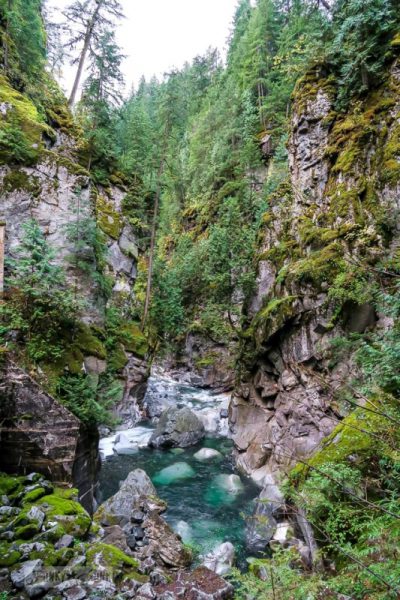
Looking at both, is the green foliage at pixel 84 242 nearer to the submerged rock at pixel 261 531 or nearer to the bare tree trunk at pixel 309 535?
the submerged rock at pixel 261 531

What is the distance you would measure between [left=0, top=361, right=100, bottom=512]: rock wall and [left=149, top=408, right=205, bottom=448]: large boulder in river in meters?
6.99

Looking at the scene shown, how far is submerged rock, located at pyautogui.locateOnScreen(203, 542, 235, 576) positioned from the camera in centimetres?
766

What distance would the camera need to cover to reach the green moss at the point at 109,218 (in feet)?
69.1

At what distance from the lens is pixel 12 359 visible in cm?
870

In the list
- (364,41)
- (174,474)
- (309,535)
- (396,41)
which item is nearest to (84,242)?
(174,474)

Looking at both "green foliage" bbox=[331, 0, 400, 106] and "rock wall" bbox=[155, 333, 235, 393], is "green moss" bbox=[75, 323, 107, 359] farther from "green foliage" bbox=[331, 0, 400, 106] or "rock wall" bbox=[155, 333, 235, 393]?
"green foliage" bbox=[331, 0, 400, 106]

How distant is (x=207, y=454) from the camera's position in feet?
48.2

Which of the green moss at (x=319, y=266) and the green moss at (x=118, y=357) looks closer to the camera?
→ the green moss at (x=319, y=266)

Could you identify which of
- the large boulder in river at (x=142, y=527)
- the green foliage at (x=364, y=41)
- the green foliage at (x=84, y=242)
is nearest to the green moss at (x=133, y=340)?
the green foliage at (x=84, y=242)

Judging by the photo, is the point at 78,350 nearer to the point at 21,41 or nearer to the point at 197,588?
the point at 197,588

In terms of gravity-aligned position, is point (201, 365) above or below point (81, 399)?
below

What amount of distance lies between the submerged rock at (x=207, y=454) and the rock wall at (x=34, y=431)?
6.89m

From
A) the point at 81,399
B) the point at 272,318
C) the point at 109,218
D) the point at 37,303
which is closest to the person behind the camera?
the point at 81,399

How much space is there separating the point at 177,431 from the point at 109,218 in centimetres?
1369
